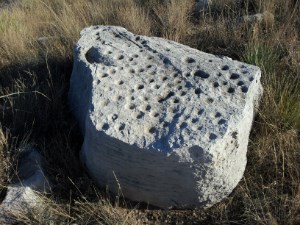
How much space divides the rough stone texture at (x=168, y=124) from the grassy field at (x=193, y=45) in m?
0.13

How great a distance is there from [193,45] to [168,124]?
1906 millimetres

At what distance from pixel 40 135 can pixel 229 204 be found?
1479 mm

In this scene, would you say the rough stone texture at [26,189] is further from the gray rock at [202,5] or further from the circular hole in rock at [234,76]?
the gray rock at [202,5]

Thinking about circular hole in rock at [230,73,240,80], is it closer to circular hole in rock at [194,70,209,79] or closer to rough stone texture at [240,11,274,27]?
circular hole in rock at [194,70,209,79]

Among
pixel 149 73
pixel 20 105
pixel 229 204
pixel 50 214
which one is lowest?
pixel 229 204

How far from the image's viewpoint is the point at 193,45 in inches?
166

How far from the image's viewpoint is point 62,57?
13.3ft

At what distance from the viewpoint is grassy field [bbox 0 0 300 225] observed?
2545mm

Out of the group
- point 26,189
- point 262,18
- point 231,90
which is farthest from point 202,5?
point 26,189

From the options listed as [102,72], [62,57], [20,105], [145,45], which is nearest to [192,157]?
[102,72]

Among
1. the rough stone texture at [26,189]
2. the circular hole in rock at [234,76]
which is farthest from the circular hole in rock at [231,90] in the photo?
the rough stone texture at [26,189]

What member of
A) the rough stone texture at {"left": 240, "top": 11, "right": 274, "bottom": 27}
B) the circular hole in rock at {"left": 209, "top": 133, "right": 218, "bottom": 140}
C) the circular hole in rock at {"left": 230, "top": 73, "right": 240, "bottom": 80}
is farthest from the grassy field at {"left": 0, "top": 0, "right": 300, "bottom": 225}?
the circular hole in rock at {"left": 209, "top": 133, "right": 218, "bottom": 140}

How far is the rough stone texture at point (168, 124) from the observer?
2.39 m

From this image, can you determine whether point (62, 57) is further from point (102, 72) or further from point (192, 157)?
point (192, 157)
